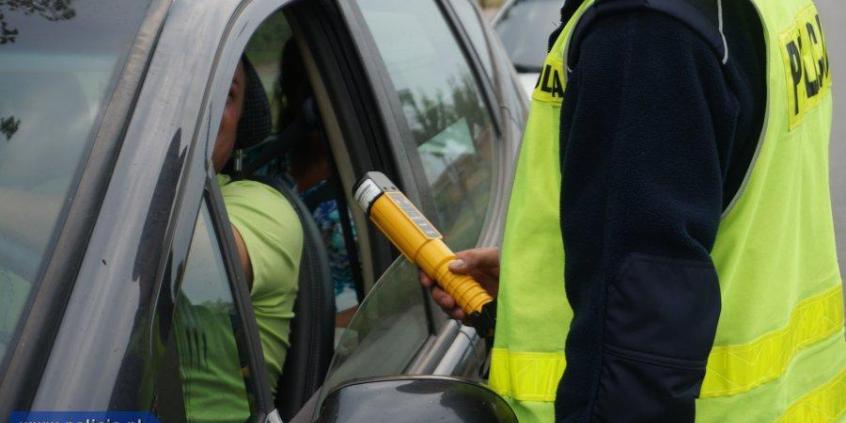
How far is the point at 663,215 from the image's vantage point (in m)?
1.29

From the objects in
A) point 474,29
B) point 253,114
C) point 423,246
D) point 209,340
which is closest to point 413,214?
point 423,246

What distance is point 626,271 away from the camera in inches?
51.7

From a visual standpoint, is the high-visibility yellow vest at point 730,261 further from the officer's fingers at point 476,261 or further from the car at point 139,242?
the officer's fingers at point 476,261

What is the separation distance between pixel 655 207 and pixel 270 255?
3.29 ft

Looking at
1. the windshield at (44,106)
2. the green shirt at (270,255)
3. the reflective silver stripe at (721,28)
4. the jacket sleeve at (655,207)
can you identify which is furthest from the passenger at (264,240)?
the reflective silver stripe at (721,28)

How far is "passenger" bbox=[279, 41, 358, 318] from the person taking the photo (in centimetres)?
266

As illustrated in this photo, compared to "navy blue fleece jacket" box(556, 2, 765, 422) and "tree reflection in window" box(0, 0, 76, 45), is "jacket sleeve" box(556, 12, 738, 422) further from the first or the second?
"tree reflection in window" box(0, 0, 76, 45)

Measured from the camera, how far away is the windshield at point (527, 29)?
24.7ft

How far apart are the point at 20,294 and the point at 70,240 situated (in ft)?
0.28

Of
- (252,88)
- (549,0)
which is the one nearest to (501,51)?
(252,88)

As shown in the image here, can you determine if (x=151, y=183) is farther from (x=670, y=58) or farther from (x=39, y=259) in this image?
(x=670, y=58)

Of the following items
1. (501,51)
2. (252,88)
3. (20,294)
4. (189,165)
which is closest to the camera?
(20,294)

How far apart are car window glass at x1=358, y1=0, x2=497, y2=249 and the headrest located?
307 millimetres

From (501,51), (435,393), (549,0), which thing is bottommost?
A: (549,0)
